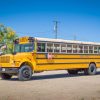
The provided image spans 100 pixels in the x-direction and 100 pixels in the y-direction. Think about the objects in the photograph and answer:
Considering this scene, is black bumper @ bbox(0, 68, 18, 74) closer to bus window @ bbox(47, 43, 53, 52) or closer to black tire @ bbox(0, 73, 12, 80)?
black tire @ bbox(0, 73, 12, 80)

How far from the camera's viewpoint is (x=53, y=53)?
21.0 metres

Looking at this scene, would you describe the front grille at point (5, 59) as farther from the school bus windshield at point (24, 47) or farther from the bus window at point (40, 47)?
the bus window at point (40, 47)

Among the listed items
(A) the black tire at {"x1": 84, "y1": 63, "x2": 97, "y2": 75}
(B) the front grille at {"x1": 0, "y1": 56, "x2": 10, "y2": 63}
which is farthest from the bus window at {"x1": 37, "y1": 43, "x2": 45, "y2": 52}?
(A) the black tire at {"x1": 84, "y1": 63, "x2": 97, "y2": 75}

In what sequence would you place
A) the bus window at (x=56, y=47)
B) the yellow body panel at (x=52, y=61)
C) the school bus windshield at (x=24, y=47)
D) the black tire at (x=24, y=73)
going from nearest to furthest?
1. the black tire at (x=24, y=73)
2. the yellow body panel at (x=52, y=61)
3. the school bus windshield at (x=24, y=47)
4. the bus window at (x=56, y=47)

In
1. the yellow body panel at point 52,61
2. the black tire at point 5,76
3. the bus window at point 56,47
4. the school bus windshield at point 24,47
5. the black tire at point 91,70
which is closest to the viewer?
the yellow body panel at point 52,61

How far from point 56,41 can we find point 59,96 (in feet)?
29.9

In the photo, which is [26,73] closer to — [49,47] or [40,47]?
[40,47]

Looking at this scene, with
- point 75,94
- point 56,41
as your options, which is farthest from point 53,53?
point 75,94

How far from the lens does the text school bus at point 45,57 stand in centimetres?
1920

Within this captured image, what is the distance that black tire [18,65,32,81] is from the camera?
19016 millimetres

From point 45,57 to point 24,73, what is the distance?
73.9 inches

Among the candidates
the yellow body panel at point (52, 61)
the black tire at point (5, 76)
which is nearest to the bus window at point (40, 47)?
the yellow body panel at point (52, 61)

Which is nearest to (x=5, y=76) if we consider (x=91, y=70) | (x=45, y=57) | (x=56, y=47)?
(x=45, y=57)

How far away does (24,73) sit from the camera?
19.2m
